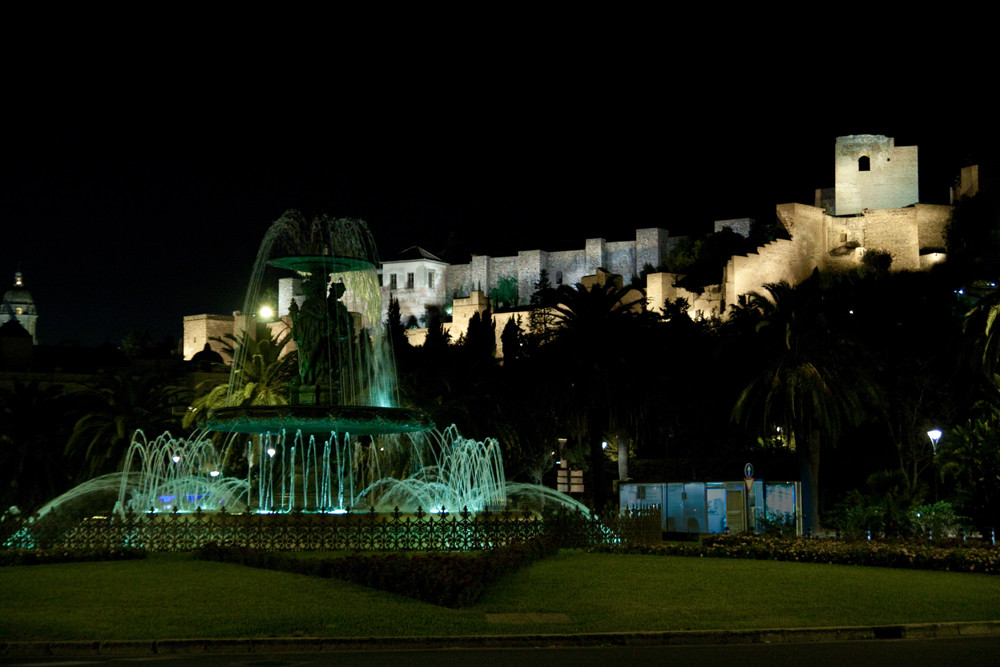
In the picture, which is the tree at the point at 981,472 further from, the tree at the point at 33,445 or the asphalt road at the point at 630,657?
the tree at the point at 33,445

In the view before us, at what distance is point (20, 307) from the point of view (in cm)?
15575

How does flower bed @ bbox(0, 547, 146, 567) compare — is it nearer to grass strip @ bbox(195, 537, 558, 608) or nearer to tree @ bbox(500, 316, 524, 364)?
grass strip @ bbox(195, 537, 558, 608)

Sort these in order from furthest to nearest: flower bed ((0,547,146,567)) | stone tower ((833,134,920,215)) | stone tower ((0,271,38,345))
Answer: stone tower ((0,271,38,345)), stone tower ((833,134,920,215)), flower bed ((0,547,146,567))

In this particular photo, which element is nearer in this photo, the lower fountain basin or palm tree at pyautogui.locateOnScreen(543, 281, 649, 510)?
the lower fountain basin

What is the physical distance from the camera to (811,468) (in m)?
35.4

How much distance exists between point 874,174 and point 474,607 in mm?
99297

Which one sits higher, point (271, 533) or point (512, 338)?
point (512, 338)

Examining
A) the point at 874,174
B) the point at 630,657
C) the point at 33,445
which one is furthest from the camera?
the point at 874,174

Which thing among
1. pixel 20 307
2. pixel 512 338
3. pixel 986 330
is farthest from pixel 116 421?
pixel 20 307

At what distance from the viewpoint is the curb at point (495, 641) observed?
11.6 metres

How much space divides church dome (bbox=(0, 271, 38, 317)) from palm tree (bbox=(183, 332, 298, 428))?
389 ft

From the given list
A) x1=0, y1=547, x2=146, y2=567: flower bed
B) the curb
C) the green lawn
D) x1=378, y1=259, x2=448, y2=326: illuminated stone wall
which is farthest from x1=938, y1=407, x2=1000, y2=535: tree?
x1=378, y1=259, x2=448, y2=326: illuminated stone wall

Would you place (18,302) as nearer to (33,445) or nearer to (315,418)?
(33,445)

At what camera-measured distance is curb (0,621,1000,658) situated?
11578 millimetres
